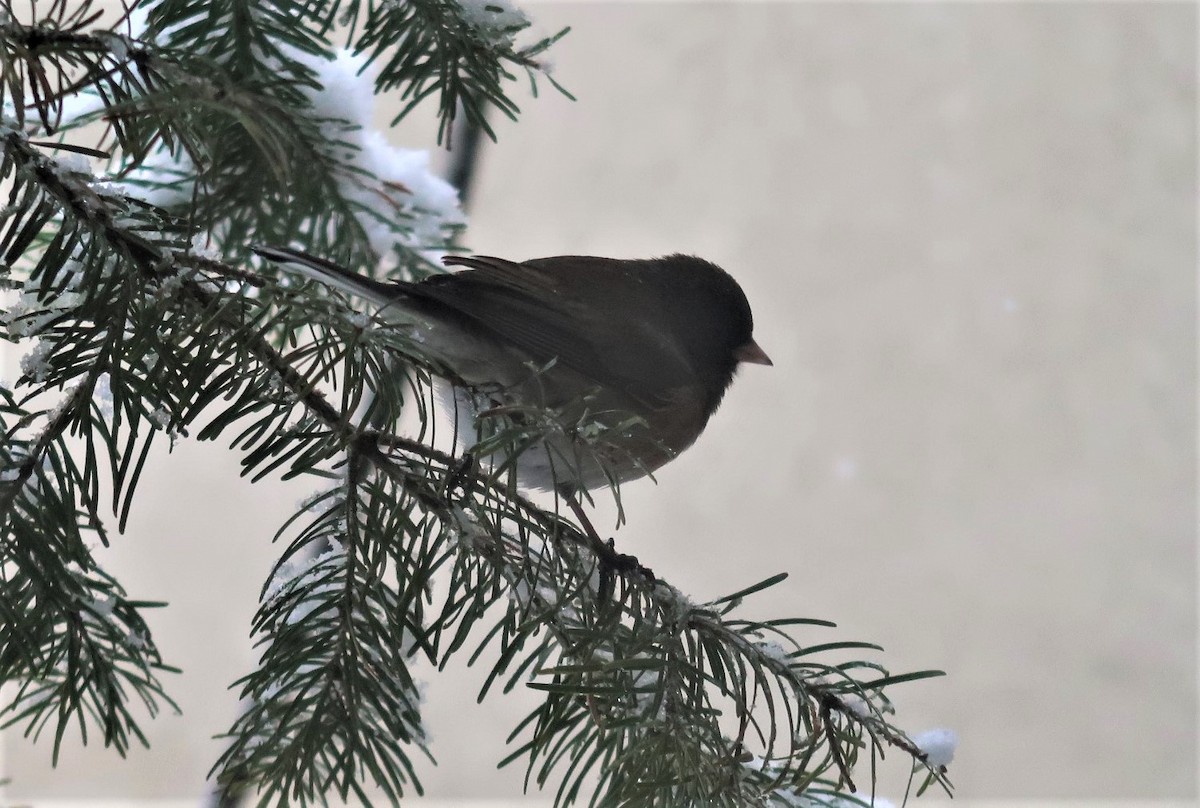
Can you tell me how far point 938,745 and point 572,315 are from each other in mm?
504

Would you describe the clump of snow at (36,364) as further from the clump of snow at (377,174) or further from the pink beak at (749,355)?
the pink beak at (749,355)

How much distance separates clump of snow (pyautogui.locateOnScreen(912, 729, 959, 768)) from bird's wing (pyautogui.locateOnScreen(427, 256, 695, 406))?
413 mm

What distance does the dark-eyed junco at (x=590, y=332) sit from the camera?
67 cm

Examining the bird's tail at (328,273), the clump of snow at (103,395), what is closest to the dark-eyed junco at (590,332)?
the bird's tail at (328,273)

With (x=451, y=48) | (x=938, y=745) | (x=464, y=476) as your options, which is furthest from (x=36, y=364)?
(x=938, y=745)

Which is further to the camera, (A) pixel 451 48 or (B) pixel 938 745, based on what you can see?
(A) pixel 451 48

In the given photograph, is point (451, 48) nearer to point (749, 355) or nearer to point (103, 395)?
point (103, 395)

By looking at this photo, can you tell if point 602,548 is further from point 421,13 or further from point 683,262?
point 683,262

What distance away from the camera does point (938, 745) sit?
48cm

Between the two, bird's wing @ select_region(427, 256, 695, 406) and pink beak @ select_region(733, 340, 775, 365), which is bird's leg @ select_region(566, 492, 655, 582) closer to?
bird's wing @ select_region(427, 256, 695, 406)

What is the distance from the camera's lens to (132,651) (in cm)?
49

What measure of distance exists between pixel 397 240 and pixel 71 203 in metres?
0.38

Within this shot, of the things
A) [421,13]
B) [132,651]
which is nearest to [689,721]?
[132,651]

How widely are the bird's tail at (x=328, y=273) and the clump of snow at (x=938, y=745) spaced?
0.36m
